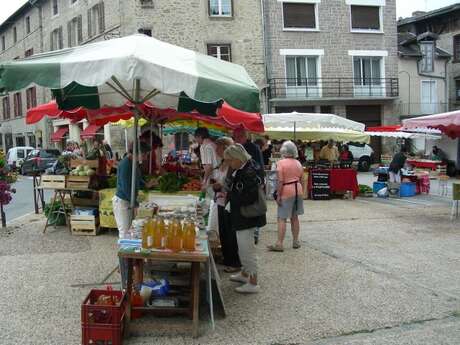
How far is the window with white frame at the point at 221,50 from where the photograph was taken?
90.0 ft

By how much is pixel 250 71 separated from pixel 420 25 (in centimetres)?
1841

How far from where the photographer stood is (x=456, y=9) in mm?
35219

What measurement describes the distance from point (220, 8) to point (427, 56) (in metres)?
14.4

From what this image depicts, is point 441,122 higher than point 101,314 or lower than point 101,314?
higher

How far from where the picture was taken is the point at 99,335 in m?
4.06

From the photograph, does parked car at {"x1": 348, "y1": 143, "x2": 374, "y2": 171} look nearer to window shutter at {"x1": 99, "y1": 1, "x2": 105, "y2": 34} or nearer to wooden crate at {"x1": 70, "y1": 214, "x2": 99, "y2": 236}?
window shutter at {"x1": 99, "y1": 1, "x2": 105, "y2": 34}

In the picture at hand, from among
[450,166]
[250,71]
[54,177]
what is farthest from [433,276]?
[250,71]

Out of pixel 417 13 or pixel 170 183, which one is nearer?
pixel 170 183

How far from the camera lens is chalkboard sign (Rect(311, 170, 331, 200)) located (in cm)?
1472

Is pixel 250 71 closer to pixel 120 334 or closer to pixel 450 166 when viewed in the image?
pixel 450 166

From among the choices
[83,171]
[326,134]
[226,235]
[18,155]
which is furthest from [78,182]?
[18,155]

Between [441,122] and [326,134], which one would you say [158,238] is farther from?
[326,134]

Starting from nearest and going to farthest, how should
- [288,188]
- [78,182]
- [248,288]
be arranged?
[248,288]
[288,188]
[78,182]

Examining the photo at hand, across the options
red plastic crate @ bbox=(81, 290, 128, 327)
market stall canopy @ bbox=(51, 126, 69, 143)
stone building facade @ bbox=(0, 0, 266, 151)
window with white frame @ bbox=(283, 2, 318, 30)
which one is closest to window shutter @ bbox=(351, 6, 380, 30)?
window with white frame @ bbox=(283, 2, 318, 30)
